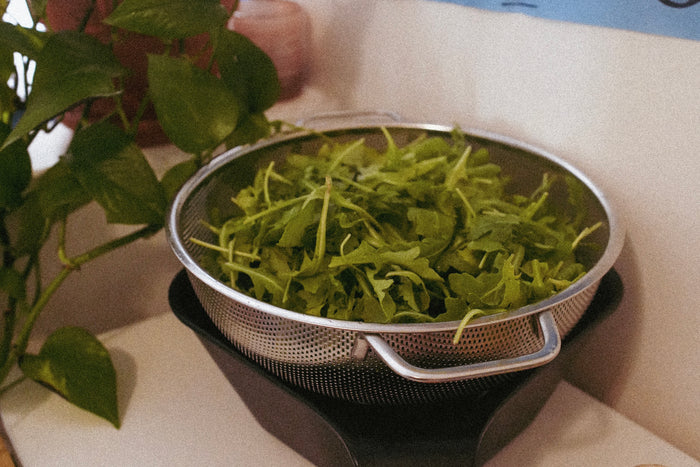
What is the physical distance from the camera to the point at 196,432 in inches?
19.2

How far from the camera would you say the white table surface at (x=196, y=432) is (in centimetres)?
46

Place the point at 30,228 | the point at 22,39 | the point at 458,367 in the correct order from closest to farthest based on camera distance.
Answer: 1. the point at 458,367
2. the point at 22,39
3. the point at 30,228

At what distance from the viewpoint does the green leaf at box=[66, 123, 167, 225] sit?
441mm

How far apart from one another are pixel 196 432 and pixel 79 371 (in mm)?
122

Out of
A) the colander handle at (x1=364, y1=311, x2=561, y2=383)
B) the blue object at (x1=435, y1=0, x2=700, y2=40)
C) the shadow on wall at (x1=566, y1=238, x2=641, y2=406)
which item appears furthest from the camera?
the shadow on wall at (x1=566, y1=238, x2=641, y2=406)

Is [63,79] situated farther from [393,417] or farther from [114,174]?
[393,417]

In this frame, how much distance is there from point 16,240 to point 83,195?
6.2 inches

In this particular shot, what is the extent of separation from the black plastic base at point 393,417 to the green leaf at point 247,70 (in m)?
0.22

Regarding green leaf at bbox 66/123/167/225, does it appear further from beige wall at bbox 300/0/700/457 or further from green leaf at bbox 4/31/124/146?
Answer: beige wall at bbox 300/0/700/457

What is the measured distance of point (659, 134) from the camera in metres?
0.45

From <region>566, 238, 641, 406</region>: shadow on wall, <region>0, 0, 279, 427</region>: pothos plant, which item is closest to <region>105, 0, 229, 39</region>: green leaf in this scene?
<region>0, 0, 279, 427</region>: pothos plant

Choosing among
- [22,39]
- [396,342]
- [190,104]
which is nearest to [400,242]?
[396,342]

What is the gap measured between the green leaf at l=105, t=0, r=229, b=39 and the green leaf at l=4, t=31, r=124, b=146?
43mm

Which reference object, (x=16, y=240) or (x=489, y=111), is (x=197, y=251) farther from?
(x=489, y=111)
